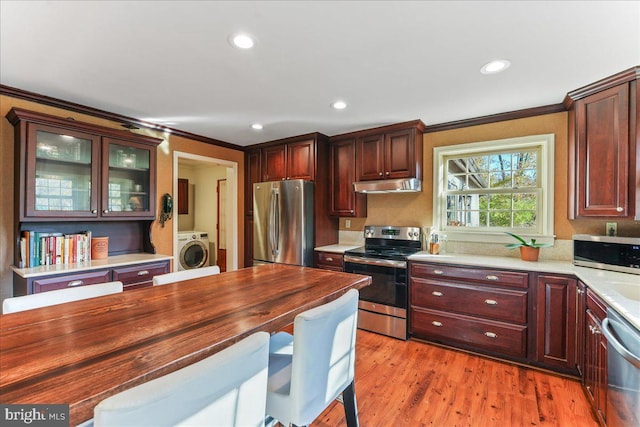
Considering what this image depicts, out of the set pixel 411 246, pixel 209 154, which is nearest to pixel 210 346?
pixel 411 246

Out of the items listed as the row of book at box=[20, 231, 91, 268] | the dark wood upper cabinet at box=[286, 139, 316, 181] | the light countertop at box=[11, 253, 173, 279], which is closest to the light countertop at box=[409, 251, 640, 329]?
the dark wood upper cabinet at box=[286, 139, 316, 181]

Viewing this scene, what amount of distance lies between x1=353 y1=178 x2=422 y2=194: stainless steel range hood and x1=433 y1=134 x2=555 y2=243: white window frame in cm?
29

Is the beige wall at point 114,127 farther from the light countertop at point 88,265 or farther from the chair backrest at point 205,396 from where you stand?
the chair backrest at point 205,396

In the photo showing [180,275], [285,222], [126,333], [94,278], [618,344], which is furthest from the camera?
[285,222]

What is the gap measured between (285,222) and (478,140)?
Answer: 2.44 metres

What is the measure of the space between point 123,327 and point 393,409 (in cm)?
179

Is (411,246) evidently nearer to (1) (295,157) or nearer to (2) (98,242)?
(1) (295,157)

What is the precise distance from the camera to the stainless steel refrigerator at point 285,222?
12.0 ft

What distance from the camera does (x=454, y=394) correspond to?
216 centimetres

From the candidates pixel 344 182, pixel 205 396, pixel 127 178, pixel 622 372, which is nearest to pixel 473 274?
pixel 622 372

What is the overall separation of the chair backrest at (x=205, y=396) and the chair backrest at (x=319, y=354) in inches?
8.5

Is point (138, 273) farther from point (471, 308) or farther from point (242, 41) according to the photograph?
point (471, 308)

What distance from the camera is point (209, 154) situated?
13.3 feet

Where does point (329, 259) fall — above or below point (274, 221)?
below
